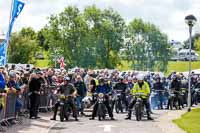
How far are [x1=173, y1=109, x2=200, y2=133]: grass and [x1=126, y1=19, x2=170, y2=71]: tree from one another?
45.1 metres

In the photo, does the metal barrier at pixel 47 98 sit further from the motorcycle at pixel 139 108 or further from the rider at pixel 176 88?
the rider at pixel 176 88

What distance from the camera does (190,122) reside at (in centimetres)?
2388

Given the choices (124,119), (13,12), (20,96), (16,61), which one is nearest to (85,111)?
(124,119)

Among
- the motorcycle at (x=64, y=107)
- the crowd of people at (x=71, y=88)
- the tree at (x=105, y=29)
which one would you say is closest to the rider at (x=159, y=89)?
the crowd of people at (x=71, y=88)

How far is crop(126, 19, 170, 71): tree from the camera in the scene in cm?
7388

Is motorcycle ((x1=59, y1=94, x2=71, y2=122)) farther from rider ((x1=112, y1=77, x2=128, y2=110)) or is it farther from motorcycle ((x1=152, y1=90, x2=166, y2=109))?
motorcycle ((x1=152, y1=90, x2=166, y2=109))

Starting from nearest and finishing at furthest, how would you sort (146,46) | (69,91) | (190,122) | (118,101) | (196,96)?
1. (190,122)
2. (69,91)
3. (118,101)
4. (196,96)
5. (146,46)

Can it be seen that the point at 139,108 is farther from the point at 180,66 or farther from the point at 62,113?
the point at 180,66

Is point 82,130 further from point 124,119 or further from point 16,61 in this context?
point 16,61

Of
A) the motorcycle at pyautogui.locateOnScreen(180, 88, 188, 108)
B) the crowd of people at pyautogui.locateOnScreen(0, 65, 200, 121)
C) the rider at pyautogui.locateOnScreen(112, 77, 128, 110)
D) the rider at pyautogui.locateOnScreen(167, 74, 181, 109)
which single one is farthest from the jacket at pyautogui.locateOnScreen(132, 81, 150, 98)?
the motorcycle at pyautogui.locateOnScreen(180, 88, 188, 108)

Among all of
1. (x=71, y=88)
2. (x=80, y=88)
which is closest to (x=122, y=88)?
(x=80, y=88)

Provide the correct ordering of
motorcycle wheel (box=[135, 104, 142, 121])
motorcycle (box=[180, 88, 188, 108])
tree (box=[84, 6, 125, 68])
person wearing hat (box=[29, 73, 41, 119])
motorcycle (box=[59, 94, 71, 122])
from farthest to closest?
tree (box=[84, 6, 125, 68])
motorcycle (box=[180, 88, 188, 108])
motorcycle wheel (box=[135, 104, 142, 121])
motorcycle (box=[59, 94, 71, 122])
person wearing hat (box=[29, 73, 41, 119])

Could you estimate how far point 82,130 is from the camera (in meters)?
20.0

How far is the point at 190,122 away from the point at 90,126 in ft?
15.3
